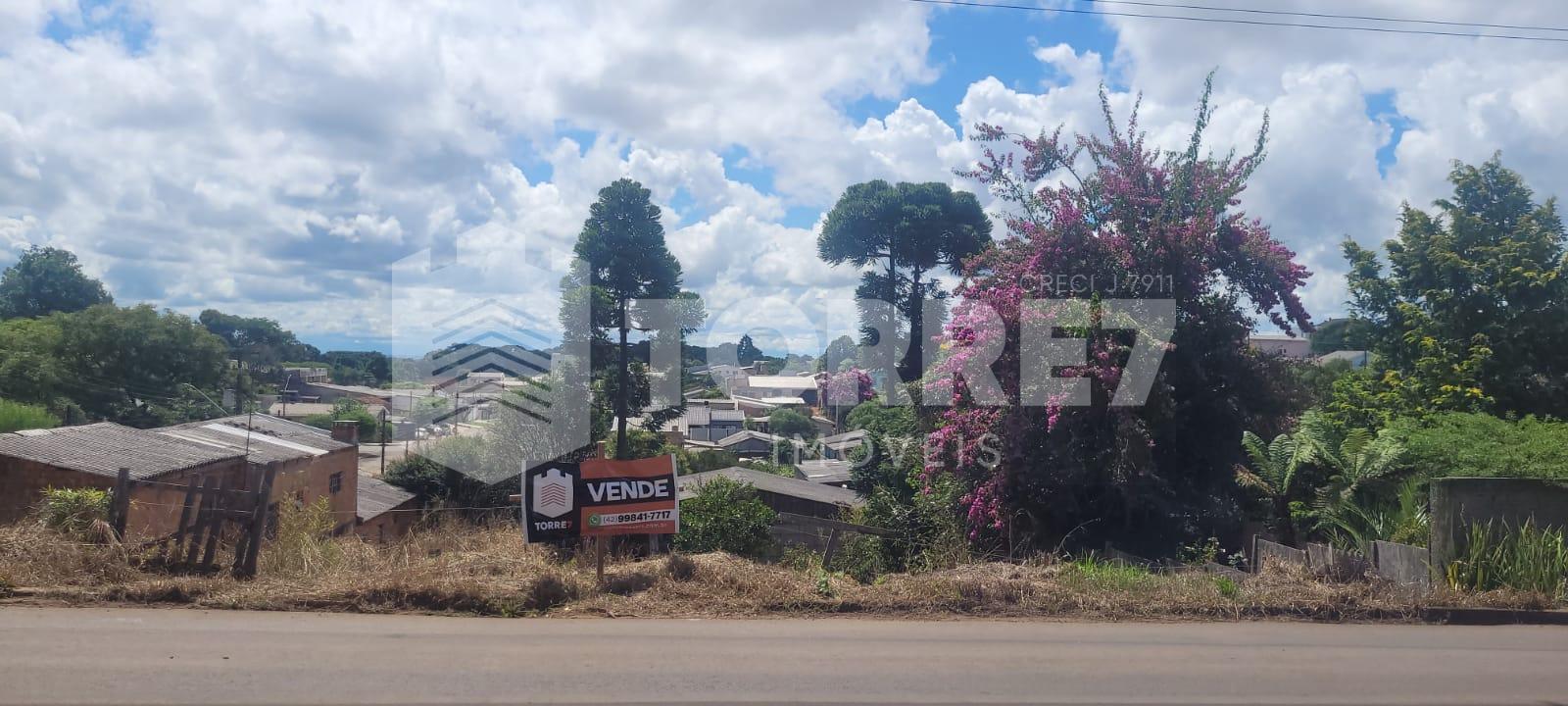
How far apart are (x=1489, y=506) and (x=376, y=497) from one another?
74.2 ft

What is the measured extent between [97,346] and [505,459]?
22.1 m

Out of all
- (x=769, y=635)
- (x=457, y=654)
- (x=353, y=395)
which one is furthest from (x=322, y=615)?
(x=353, y=395)

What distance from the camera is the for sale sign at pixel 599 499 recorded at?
8.63 m

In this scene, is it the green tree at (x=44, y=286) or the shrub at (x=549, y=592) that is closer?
the shrub at (x=549, y=592)

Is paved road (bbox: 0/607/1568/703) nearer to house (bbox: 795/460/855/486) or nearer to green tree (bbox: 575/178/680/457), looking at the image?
green tree (bbox: 575/178/680/457)

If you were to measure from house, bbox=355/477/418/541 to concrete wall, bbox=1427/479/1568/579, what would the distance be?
1758 cm

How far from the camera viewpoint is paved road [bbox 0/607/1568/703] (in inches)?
222

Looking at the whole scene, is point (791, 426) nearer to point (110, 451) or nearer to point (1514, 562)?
point (110, 451)

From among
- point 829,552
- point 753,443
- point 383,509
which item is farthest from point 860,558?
point 753,443

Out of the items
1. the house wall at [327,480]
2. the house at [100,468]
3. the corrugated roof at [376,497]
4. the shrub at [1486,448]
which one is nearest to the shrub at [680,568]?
the house at [100,468]

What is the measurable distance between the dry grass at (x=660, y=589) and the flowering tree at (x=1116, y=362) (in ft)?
12.6

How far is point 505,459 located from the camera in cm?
2639

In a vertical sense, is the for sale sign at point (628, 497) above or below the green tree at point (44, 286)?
below

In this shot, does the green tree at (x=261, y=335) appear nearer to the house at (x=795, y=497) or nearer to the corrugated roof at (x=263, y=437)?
the corrugated roof at (x=263, y=437)
